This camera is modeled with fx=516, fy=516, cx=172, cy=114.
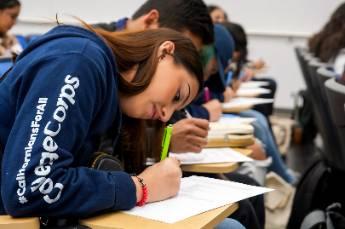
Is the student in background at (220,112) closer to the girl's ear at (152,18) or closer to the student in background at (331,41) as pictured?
the girl's ear at (152,18)

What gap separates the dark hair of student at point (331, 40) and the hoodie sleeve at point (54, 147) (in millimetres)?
2625

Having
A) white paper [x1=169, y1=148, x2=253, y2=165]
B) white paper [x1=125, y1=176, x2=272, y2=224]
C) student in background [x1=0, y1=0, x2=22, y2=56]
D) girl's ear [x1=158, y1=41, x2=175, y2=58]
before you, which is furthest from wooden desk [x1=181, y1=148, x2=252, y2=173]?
student in background [x1=0, y1=0, x2=22, y2=56]

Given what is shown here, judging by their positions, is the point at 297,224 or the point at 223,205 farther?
→ the point at 297,224

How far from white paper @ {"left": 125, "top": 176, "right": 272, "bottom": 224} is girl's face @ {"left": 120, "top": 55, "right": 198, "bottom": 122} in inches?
7.2

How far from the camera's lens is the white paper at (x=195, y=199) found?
99 cm

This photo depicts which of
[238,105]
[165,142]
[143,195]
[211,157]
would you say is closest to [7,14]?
[238,105]

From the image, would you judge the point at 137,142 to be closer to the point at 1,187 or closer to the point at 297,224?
the point at 1,187

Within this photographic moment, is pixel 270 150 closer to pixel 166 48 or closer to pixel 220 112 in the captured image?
pixel 220 112

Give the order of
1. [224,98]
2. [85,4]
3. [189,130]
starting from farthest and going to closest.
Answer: [85,4]
[224,98]
[189,130]

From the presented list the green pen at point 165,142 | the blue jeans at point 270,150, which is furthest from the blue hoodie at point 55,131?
the blue jeans at point 270,150

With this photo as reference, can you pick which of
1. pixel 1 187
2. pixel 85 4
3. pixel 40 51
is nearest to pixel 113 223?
pixel 1 187

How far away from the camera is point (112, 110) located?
109 centimetres

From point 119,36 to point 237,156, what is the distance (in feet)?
1.80

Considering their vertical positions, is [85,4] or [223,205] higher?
[223,205]
